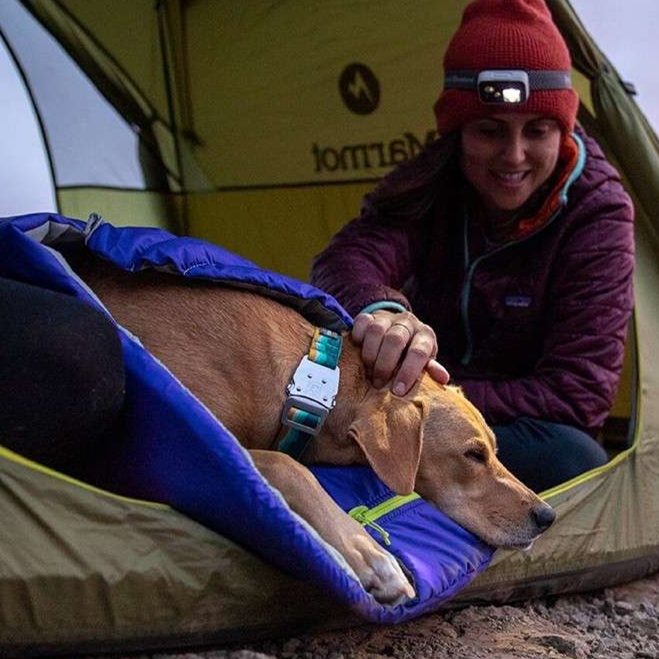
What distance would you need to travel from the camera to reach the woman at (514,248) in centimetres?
260

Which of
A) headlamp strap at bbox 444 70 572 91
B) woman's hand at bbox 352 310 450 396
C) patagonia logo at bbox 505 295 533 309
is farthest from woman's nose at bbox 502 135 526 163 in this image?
woman's hand at bbox 352 310 450 396

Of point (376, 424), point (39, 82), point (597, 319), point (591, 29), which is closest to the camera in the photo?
point (376, 424)

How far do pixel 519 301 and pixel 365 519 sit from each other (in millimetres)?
1022

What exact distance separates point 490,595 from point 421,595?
2.00ft

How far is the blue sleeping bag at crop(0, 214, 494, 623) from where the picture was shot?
1.67 m

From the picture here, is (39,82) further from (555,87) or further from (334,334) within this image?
(334,334)

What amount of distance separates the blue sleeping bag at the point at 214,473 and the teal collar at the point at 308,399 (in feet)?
0.24

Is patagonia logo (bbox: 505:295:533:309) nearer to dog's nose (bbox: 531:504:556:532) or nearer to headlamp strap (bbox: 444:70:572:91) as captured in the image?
headlamp strap (bbox: 444:70:572:91)

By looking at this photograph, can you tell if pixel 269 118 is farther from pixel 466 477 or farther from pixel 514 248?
pixel 466 477

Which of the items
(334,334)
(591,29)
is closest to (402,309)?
(334,334)

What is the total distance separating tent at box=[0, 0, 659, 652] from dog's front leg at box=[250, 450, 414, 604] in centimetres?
112

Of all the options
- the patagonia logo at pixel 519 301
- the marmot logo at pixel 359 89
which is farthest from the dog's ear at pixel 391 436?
the marmot logo at pixel 359 89

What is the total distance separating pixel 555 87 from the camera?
2.69 meters

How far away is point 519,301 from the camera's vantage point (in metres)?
2.79
